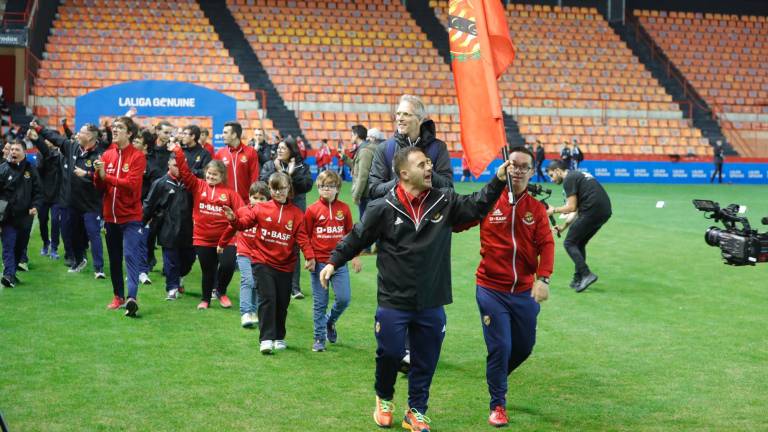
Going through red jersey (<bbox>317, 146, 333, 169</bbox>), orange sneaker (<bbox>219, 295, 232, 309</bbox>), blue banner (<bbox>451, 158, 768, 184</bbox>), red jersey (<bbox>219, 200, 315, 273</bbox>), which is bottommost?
blue banner (<bbox>451, 158, 768, 184</bbox>)

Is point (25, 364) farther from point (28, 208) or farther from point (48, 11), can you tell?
point (48, 11)

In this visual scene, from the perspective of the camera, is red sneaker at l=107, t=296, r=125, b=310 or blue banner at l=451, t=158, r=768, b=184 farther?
blue banner at l=451, t=158, r=768, b=184

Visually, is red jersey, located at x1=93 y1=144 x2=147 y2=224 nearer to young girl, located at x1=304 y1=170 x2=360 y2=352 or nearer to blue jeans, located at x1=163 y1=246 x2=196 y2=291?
blue jeans, located at x1=163 y1=246 x2=196 y2=291

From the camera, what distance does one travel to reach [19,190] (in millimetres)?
12102

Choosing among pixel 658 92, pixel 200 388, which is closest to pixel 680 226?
pixel 200 388

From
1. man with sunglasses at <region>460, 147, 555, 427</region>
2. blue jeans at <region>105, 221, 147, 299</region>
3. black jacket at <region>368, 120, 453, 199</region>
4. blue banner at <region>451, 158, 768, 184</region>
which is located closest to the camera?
man with sunglasses at <region>460, 147, 555, 427</region>

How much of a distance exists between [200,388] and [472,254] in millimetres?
9016

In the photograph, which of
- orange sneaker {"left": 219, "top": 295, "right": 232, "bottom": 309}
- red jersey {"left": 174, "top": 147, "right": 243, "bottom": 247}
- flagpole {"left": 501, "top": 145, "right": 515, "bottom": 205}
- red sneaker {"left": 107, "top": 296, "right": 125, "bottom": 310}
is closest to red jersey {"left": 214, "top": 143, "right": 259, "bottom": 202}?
red jersey {"left": 174, "top": 147, "right": 243, "bottom": 247}

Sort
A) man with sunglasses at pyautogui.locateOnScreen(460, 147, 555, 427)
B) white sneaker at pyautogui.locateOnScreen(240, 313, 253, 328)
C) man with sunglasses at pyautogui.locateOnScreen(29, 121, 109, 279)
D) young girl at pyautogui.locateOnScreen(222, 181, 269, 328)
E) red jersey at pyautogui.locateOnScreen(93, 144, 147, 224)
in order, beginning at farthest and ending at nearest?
1. man with sunglasses at pyautogui.locateOnScreen(29, 121, 109, 279)
2. red jersey at pyautogui.locateOnScreen(93, 144, 147, 224)
3. white sneaker at pyautogui.locateOnScreen(240, 313, 253, 328)
4. young girl at pyautogui.locateOnScreen(222, 181, 269, 328)
5. man with sunglasses at pyautogui.locateOnScreen(460, 147, 555, 427)

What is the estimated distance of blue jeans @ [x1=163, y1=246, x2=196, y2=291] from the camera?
36.9ft

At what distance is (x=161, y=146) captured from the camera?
519 inches

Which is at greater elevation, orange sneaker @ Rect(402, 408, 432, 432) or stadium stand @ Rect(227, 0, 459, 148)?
stadium stand @ Rect(227, 0, 459, 148)

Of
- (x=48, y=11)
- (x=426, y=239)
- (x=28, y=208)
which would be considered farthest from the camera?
(x=48, y=11)

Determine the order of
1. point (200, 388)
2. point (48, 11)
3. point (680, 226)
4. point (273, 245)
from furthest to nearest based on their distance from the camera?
point (48, 11) → point (680, 226) → point (273, 245) → point (200, 388)
